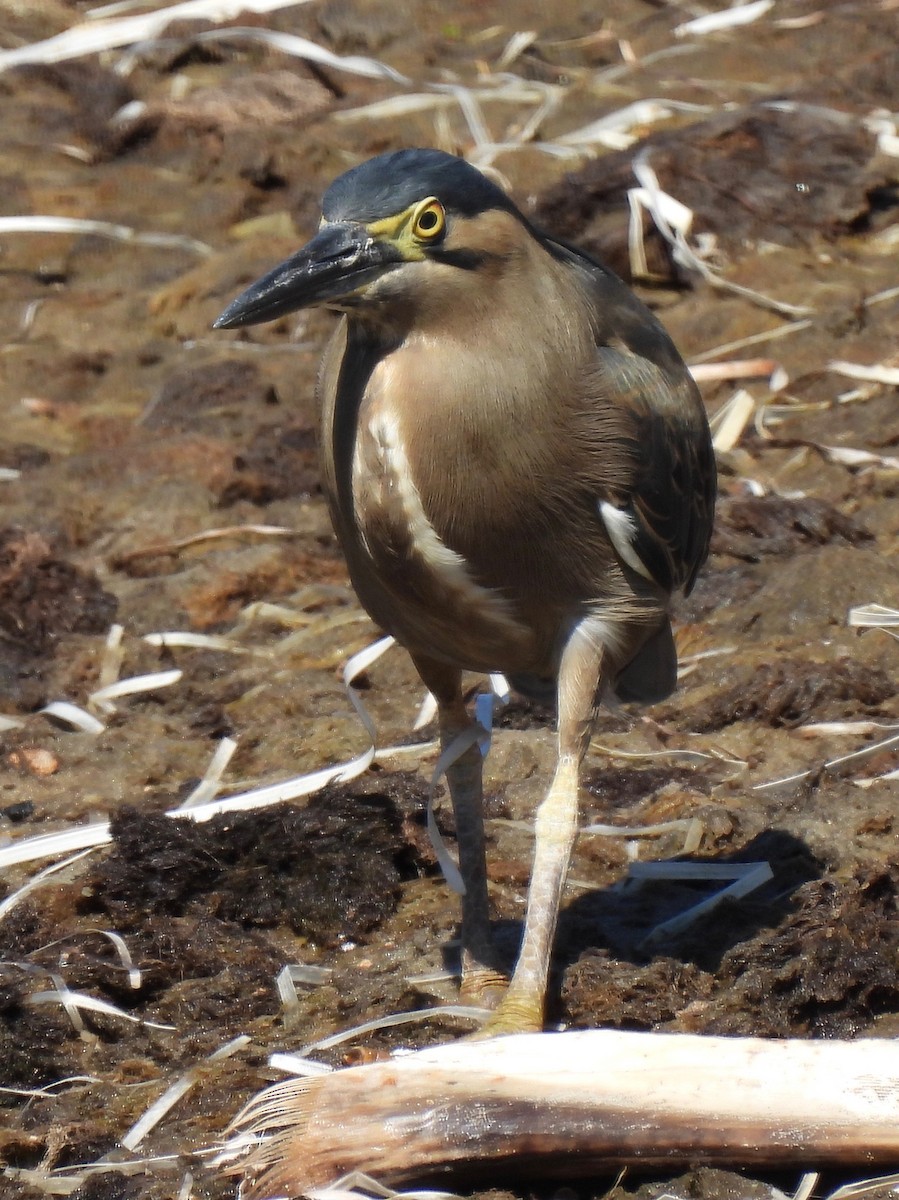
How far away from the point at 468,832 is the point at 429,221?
1787 mm

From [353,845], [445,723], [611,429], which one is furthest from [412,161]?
[353,845]

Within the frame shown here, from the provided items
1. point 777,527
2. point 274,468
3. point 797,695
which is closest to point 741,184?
point 777,527

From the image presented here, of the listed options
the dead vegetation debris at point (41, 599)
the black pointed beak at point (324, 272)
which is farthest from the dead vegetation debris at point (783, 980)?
the dead vegetation debris at point (41, 599)

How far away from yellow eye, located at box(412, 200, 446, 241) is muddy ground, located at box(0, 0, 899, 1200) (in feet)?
6.22

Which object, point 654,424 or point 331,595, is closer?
point 654,424

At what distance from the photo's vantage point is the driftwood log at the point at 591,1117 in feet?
11.8

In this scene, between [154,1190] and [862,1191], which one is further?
[154,1190]

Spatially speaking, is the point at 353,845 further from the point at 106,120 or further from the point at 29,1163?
the point at 106,120

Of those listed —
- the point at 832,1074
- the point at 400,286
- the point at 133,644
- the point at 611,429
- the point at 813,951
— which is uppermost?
the point at 400,286

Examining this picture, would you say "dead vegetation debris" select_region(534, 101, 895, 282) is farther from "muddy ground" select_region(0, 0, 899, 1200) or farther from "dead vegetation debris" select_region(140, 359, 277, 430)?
"dead vegetation debris" select_region(140, 359, 277, 430)

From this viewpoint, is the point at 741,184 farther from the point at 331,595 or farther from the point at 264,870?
the point at 264,870

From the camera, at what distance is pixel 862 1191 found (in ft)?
11.7

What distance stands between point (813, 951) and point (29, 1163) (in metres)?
1.91

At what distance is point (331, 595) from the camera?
7.02 m
